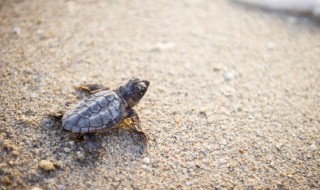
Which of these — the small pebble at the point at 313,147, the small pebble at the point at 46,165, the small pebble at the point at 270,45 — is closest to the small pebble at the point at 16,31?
the small pebble at the point at 46,165

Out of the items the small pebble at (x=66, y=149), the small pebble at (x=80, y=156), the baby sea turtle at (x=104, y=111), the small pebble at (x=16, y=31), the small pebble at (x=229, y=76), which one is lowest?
the small pebble at (x=80, y=156)

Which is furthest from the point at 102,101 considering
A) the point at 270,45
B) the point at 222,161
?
the point at 270,45

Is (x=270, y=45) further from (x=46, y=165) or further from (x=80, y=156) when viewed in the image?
(x=46, y=165)

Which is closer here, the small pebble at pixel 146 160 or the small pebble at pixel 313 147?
the small pebble at pixel 146 160

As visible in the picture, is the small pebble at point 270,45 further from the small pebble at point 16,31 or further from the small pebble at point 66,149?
the small pebble at point 16,31

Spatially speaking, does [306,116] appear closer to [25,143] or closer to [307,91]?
[307,91]

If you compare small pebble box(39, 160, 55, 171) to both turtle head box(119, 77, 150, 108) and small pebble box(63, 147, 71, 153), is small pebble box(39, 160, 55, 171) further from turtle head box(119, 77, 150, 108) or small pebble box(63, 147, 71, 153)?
turtle head box(119, 77, 150, 108)

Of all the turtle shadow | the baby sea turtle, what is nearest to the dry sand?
the turtle shadow

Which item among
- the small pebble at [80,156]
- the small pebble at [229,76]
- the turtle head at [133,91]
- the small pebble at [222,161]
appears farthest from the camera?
the small pebble at [229,76]

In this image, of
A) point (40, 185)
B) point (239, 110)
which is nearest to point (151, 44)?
point (239, 110)
